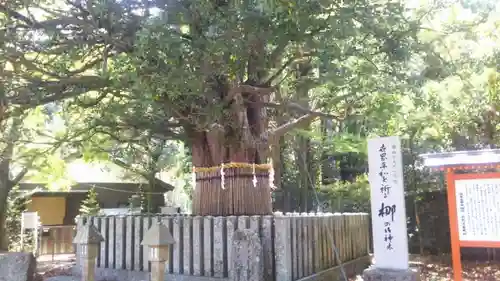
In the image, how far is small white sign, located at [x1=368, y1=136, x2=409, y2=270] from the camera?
6500 mm

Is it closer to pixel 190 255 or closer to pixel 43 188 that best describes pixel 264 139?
pixel 190 255

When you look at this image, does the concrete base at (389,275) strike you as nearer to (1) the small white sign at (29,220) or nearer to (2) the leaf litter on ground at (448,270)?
(2) the leaf litter on ground at (448,270)

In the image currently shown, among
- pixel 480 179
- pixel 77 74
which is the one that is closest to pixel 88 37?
pixel 77 74

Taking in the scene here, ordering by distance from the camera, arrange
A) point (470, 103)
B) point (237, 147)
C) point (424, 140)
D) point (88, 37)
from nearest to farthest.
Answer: point (88, 37), point (237, 147), point (470, 103), point (424, 140)

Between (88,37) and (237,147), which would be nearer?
(88,37)

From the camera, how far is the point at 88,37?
6.55 m

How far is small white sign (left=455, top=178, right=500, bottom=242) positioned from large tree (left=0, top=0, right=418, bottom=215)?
210 centimetres

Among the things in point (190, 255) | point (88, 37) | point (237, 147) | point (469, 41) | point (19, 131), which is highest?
point (469, 41)

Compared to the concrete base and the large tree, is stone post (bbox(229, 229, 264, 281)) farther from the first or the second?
the concrete base

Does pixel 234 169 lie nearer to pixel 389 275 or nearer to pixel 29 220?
pixel 389 275

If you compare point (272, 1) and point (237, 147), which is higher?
point (272, 1)

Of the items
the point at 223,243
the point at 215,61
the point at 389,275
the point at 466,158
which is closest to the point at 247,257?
the point at 223,243

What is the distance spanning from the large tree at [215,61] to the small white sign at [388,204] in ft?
4.14

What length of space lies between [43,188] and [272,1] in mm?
14744
